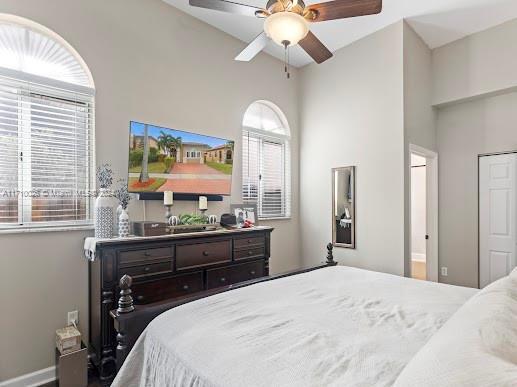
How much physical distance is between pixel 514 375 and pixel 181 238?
2345 mm

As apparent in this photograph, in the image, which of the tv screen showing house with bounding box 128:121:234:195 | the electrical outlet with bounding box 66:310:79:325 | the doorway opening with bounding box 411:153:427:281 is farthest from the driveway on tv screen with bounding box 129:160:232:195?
the doorway opening with bounding box 411:153:427:281

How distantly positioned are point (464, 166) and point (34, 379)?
5130 mm

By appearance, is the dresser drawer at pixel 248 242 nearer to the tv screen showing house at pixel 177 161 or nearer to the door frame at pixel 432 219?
the tv screen showing house at pixel 177 161

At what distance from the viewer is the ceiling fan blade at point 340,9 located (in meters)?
1.93

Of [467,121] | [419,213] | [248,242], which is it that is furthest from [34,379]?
[419,213]

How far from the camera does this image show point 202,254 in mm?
2832

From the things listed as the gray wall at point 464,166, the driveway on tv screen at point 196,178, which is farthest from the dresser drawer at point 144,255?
the gray wall at point 464,166

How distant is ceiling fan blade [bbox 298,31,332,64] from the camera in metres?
2.25

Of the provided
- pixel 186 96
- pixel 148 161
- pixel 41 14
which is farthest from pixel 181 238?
pixel 41 14

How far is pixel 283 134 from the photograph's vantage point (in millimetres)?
4598

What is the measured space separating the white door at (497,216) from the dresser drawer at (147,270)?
12.8 ft

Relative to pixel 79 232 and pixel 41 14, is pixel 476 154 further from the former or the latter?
pixel 41 14

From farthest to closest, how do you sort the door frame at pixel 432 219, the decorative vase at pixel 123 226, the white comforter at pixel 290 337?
the door frame at pixel 432 219 → the decorative vase at pixel 123 226 → the white comforter at pixel 290 337

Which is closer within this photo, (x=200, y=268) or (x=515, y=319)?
(x=515, y=319)
